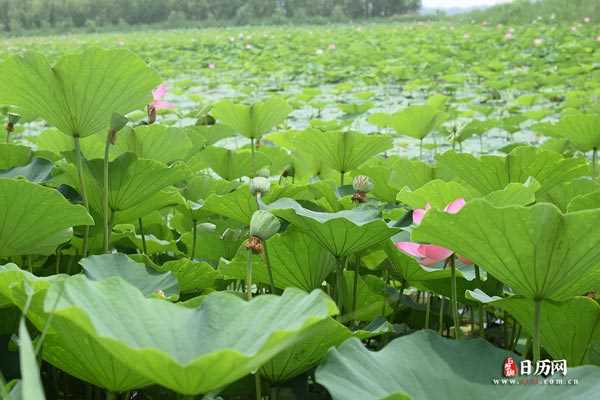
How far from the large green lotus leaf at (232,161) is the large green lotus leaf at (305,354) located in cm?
76

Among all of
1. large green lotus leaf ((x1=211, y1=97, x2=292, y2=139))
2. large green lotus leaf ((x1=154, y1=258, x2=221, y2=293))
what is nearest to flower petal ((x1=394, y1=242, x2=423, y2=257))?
large green lotus leaf ((x1=154, y1=258, x2=221, y2=293))

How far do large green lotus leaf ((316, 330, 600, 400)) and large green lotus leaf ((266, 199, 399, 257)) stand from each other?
0.48 ft

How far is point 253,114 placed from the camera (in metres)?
1.49

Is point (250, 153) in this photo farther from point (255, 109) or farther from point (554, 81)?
point (554, 81)

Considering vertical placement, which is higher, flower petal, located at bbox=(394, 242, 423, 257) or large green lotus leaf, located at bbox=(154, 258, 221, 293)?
flower petal, located at bbox=(394, 242, 423, 257)

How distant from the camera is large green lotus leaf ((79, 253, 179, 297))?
712 millimetres

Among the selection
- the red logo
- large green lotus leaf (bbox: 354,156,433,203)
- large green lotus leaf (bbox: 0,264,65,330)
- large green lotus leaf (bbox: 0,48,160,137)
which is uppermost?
large green lotus leaf (bbox: 0,48,160,137)

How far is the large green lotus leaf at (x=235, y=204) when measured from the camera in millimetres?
881

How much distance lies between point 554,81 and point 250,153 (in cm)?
399

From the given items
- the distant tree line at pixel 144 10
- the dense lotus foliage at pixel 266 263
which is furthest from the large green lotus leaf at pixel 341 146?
the distant tree line at pixel 144 10

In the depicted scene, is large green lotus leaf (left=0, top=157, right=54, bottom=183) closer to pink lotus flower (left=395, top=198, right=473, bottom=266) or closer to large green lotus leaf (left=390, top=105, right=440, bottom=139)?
pink lotus flower (left=395, top=198, right=473, bottom=266)

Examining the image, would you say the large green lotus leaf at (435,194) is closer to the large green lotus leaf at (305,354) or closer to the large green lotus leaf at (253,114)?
the large green lotus leaf at (305,354)

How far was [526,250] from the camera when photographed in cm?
58

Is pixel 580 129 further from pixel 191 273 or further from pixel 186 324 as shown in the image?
pixel 186 324
